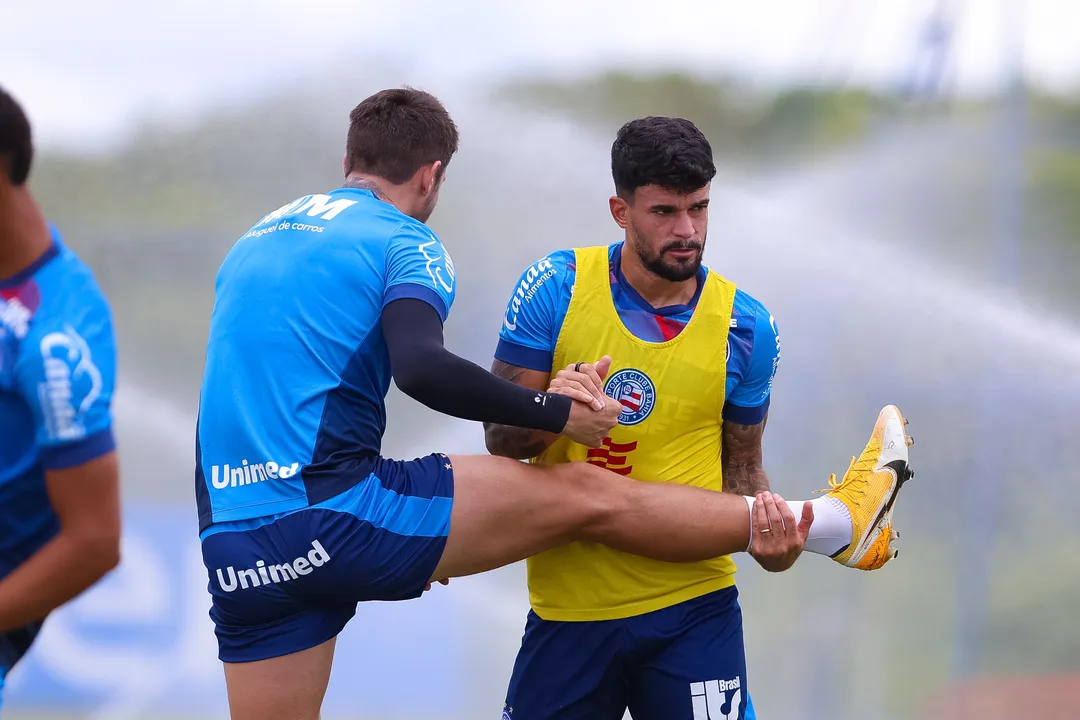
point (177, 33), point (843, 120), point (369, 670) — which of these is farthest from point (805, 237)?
point (177, 33)

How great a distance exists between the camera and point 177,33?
805 cm

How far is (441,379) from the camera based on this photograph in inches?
112

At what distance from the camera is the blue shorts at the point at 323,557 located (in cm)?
299

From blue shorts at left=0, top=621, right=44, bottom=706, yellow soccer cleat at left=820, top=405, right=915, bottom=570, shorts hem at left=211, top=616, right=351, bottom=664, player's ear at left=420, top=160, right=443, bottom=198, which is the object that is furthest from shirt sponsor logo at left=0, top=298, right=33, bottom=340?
yellow soccer cleat at left=820, top=405, right=915, bottom=570

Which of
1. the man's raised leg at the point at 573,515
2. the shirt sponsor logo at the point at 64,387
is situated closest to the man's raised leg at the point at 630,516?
the man's raised leg at the point at 573,515

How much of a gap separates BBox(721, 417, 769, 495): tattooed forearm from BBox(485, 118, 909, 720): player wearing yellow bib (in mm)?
123

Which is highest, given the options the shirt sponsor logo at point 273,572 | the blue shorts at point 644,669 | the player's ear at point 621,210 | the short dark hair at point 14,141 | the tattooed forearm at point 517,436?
the player's ear at point 621,210

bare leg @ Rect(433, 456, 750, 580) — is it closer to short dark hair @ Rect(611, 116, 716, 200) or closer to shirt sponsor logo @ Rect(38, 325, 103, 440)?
short dark hair @ Rect(611, 116, 716, 200)

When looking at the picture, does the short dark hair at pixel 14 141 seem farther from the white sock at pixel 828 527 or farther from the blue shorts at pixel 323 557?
the white sock at pixel 828 527

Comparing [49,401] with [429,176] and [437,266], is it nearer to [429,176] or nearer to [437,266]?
[437,266]

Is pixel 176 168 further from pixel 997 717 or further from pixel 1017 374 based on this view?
pixel 997 717

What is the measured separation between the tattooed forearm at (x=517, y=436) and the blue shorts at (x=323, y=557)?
1.21 feet

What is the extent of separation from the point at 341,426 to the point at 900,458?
1.83 meters

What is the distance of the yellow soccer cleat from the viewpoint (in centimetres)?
364
